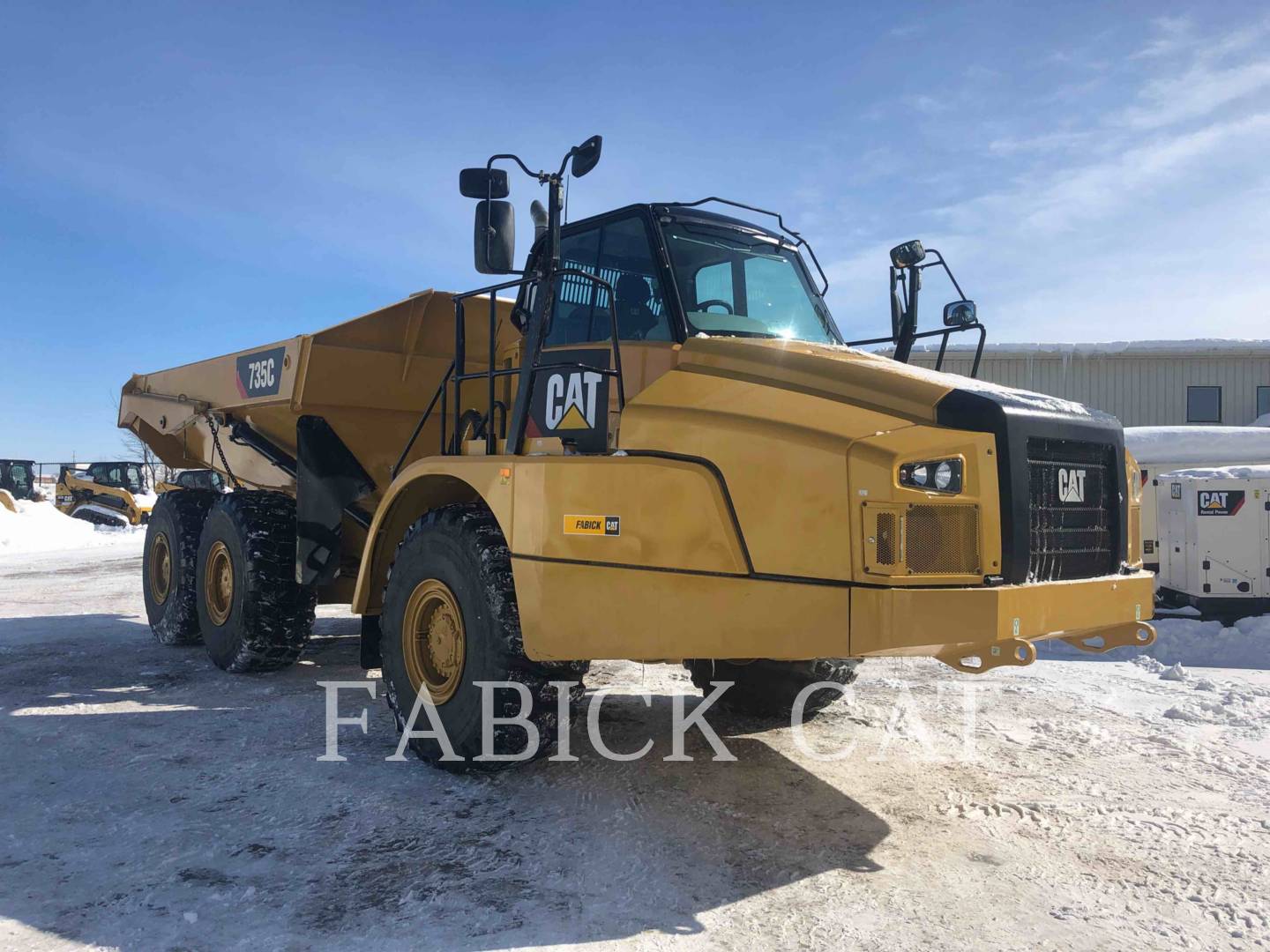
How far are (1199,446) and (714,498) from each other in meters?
13.4

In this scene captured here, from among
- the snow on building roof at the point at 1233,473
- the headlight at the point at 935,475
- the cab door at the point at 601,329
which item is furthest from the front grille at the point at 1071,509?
the snow on building roof at the point at 1233,473

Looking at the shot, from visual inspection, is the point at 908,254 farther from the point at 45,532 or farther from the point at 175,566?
the point at 45,532

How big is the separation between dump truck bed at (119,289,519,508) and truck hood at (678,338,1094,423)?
7.30ft

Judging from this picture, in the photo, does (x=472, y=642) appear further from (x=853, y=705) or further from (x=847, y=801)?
(x=853, y=705)

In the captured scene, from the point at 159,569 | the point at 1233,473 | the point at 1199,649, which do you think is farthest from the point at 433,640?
the point at 1233,473

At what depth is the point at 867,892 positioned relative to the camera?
327 cm

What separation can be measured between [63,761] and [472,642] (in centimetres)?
226

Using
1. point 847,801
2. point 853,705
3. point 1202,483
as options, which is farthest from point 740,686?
point 1202,483

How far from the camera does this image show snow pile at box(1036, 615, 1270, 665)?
7922mm

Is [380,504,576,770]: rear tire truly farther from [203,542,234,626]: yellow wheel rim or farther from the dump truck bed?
[203,542,234,626]: yellow wheel rim

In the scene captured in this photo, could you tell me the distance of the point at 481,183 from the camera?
4.03m

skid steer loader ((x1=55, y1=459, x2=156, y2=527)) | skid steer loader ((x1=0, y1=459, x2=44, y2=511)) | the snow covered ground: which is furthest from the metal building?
skid steer loader ((x1=0, y1=459, x2=44, y2=511))

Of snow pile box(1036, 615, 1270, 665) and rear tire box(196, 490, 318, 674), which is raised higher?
rear tire box(196, 490, 318, 674)

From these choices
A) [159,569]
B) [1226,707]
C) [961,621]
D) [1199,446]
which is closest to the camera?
[961,621]
